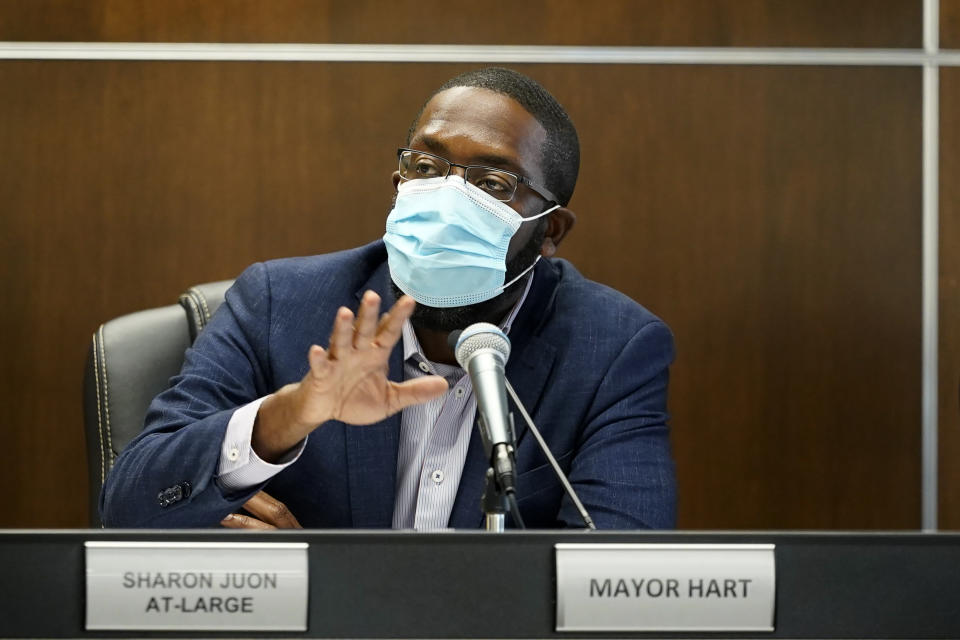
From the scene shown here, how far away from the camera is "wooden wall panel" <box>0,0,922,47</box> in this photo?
2520mm

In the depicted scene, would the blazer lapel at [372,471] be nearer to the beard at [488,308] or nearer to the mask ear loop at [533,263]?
the beard at [488,308]

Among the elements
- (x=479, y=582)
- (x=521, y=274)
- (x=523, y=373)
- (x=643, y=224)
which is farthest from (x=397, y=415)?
(x=643, y=224)

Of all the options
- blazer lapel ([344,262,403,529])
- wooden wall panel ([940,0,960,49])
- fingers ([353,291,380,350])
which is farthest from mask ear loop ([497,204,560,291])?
wooden wall panel ([940,0,960,49])

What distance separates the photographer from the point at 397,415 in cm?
Result: 165

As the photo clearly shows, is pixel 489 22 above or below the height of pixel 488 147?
above

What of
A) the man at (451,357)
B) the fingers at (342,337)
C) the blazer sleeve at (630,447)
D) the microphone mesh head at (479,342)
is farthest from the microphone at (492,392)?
the blazer sleeve at (630,447)

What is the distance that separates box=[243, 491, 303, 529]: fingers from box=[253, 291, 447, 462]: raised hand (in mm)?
321

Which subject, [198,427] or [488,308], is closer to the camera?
[198,427]

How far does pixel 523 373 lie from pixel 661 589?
0.87m

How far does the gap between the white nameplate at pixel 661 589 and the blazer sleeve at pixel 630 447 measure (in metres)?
0.65

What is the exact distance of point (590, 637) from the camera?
2.74 feet

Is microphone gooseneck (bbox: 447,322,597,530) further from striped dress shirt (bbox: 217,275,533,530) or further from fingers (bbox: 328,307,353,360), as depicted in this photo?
striped dress shirt (bbox: 217,275,533,530)

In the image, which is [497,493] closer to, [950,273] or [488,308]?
[488,308]

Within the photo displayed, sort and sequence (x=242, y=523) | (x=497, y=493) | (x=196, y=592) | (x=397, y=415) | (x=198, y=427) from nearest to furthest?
(x=196, y=592) < (x=497, y=493) < (x=198, y=427) < (x=242, y=523) < (x=397, y=415)
